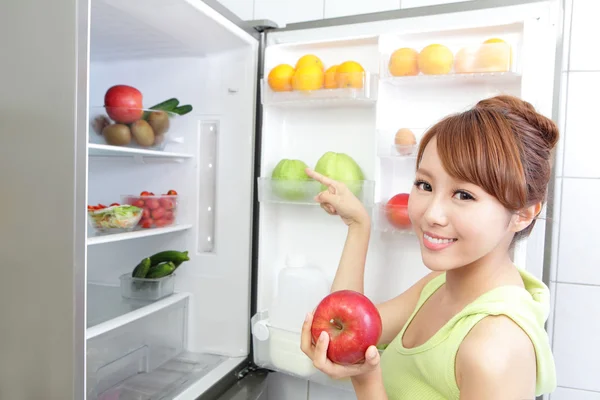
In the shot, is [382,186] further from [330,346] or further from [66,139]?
[66,139]

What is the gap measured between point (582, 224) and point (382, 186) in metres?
0.60

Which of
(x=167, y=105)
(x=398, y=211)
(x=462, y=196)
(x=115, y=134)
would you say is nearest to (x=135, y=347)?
(x=115, y=134)

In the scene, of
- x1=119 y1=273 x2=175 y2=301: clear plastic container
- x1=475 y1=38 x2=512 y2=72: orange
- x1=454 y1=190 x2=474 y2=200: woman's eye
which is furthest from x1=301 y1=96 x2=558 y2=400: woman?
x1=119 y1=273 x2=175 y2=301: clear plastic container

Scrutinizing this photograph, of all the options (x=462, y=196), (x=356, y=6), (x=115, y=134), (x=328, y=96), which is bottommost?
(x=462, y=196)

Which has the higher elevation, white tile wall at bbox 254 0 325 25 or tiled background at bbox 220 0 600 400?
white tile wall at bbox 254 0 325 25

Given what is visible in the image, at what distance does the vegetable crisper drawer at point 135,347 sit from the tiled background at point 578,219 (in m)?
1.10

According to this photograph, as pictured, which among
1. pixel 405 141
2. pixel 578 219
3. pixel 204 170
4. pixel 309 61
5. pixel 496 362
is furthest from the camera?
pixel 204 170

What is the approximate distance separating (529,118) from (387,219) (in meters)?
0.51

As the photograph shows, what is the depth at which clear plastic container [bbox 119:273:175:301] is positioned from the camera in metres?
1.42

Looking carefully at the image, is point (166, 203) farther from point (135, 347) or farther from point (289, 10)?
point (289, 10)

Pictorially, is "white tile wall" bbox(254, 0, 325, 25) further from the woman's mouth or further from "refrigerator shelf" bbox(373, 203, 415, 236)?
the woman's mouth

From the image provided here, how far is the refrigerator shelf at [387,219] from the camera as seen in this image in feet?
3.96

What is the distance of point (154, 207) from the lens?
4.60 feet

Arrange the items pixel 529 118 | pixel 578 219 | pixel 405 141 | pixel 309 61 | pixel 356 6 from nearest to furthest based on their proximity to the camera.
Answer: pixel 529 118 → pixel 405 141 → pixel 309 61 → pixel 578 219 → pixel 356 6
